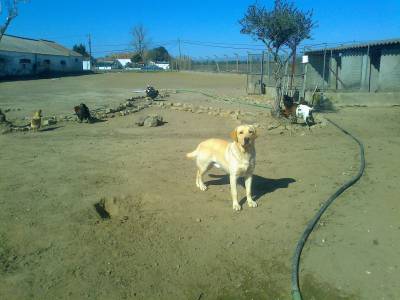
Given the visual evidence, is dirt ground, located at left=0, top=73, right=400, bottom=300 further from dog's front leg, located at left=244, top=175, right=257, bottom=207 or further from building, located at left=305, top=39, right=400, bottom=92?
building, located at left=305, top=39, right=400, bottom=92

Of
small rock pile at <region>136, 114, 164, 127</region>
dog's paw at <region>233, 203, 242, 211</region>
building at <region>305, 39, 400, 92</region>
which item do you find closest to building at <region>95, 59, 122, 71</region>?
building at <region>305, 39, 400, 92</region>

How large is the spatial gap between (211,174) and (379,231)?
3.48 metres

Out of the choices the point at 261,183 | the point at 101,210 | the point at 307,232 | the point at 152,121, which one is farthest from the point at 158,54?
the point at 307,232

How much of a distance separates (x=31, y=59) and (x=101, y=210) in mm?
49327

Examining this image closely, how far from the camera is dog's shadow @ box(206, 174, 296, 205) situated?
668cm

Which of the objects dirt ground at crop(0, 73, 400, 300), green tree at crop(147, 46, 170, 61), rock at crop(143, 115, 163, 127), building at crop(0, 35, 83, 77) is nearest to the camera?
dirt ground at crop(0, 73, 400, 300)

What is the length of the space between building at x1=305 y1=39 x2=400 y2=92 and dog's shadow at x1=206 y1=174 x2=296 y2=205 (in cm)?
1288

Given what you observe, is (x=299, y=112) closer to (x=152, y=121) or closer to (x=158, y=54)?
(x=152, y=121)

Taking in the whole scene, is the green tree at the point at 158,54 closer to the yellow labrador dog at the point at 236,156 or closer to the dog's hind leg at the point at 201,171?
the dog's hind leg at the point at 201,171

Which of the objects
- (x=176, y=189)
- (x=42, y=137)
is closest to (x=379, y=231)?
(x=176, y=189)

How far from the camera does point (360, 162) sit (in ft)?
26.7

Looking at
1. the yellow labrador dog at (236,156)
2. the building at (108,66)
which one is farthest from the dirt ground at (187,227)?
the building at (108,66)

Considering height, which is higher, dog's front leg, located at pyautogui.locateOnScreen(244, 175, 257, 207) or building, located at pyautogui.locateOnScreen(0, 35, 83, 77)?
building, located at pyautogui.locateOnScreen(0, 35, 83, 77)

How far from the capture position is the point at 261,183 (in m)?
7.15
